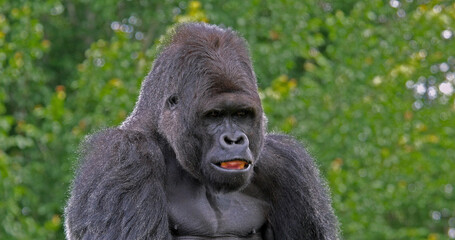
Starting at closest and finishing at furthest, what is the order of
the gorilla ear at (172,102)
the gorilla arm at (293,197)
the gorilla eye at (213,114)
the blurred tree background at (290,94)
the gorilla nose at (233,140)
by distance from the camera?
the gorilla nose at (233,140) < the gorilla eye at (213,114) < the gorilla ear at (172,102) < the gorilla arm at (293,197) < the blurred tree background at (290,94)

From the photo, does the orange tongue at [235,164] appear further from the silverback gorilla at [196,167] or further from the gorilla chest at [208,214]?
the gorilla chest at [208,214]

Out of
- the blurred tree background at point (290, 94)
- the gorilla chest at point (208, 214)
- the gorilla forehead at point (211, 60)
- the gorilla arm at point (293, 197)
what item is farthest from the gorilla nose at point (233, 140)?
the blurred tree background at point (290, 94)

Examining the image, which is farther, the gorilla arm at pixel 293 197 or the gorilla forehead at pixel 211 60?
the gorilla arm at pixel 293 197

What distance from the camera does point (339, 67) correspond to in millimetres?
12133

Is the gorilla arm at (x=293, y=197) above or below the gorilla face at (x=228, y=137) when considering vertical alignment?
below

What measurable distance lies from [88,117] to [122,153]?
5935 millimetres

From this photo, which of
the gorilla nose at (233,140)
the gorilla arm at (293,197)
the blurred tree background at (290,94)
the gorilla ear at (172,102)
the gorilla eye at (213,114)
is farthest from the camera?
the blurred tree background at (290,94)

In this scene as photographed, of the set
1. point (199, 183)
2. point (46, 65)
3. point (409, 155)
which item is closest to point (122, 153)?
point (199, 183)

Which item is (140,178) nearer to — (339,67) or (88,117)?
(88,117)

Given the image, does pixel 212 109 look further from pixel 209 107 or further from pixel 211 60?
pixel 211 60

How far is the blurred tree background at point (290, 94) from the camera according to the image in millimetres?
10648

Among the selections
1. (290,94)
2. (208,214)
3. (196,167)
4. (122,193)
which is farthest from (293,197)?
(290,94)

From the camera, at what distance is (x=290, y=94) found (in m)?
11.4

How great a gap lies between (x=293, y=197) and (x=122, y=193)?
42.1 inches
